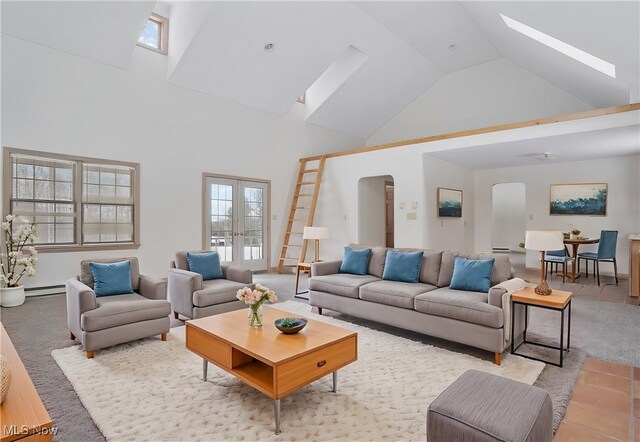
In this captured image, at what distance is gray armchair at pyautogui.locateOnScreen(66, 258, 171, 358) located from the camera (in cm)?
310

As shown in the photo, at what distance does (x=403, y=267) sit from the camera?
4.20m

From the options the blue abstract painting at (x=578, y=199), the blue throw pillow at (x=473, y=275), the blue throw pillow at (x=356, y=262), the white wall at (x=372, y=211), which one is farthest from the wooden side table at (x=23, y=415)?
the blue abstract painting at (x=578, y=199)

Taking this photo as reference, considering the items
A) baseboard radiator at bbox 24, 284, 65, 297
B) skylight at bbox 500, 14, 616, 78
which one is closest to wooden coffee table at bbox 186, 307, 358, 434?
baseboard radiator at bbox 24, 284, 65, 297

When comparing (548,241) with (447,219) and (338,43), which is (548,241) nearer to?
(447,219)

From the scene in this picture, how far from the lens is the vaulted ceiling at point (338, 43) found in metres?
4.13

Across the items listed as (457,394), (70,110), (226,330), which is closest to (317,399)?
(226,330)

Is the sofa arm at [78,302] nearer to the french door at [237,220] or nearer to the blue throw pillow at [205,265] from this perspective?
the blue throw pillow at [205,265]

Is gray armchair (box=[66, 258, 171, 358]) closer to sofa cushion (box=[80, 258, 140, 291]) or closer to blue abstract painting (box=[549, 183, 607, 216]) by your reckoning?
sofa cushion (box=[80, 258, 140, 291])

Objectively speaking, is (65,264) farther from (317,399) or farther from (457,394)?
(457,394)

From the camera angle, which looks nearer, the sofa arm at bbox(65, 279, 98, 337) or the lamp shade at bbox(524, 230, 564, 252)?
the sofa arm at bbox(65, 279, 98, 337)

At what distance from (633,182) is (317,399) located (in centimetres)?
799

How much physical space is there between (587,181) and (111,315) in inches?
348

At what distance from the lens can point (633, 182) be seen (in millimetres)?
7027

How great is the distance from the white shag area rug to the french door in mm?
4135
